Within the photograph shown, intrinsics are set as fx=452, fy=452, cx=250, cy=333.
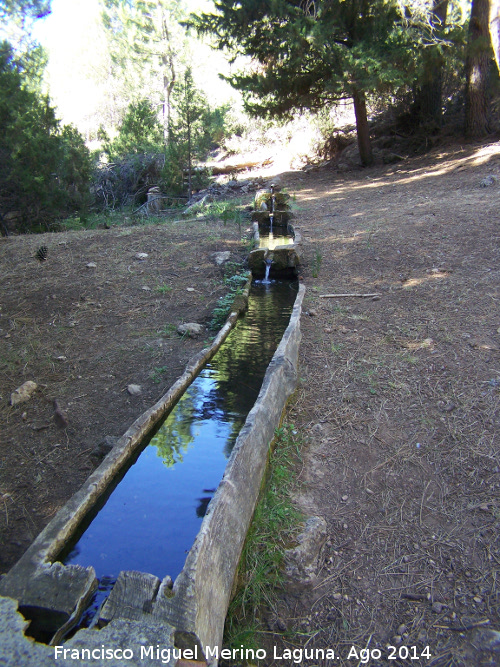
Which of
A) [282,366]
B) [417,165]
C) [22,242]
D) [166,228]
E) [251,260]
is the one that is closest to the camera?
[282,366]

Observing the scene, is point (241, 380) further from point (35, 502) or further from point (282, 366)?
point (35, 502)

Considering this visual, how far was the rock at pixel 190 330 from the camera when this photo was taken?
5.00 m

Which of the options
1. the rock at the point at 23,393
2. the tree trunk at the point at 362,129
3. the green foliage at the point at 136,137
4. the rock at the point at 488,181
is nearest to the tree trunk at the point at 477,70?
the tree trunk at the point at 362,129

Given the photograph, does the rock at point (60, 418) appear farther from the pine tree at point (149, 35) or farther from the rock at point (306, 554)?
the pine tree at point (149, 35)

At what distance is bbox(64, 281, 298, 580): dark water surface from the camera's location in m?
2.37

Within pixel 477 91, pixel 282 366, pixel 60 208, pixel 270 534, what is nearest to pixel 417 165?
pixel 477 91

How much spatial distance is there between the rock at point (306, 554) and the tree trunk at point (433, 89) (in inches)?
471

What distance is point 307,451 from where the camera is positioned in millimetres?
3107

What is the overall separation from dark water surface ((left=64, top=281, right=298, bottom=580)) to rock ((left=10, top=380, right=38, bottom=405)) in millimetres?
1338

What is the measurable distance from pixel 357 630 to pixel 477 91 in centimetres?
1304

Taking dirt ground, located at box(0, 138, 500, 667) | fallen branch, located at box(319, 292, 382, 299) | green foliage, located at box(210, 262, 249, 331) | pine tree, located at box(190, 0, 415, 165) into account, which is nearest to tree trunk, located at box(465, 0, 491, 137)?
pine tree, located at box(190, 0, 415, 165)

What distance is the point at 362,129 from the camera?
43.4ft

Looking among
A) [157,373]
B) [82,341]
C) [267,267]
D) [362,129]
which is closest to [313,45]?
[362,129]

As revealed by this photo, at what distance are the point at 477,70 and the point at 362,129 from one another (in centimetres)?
315
